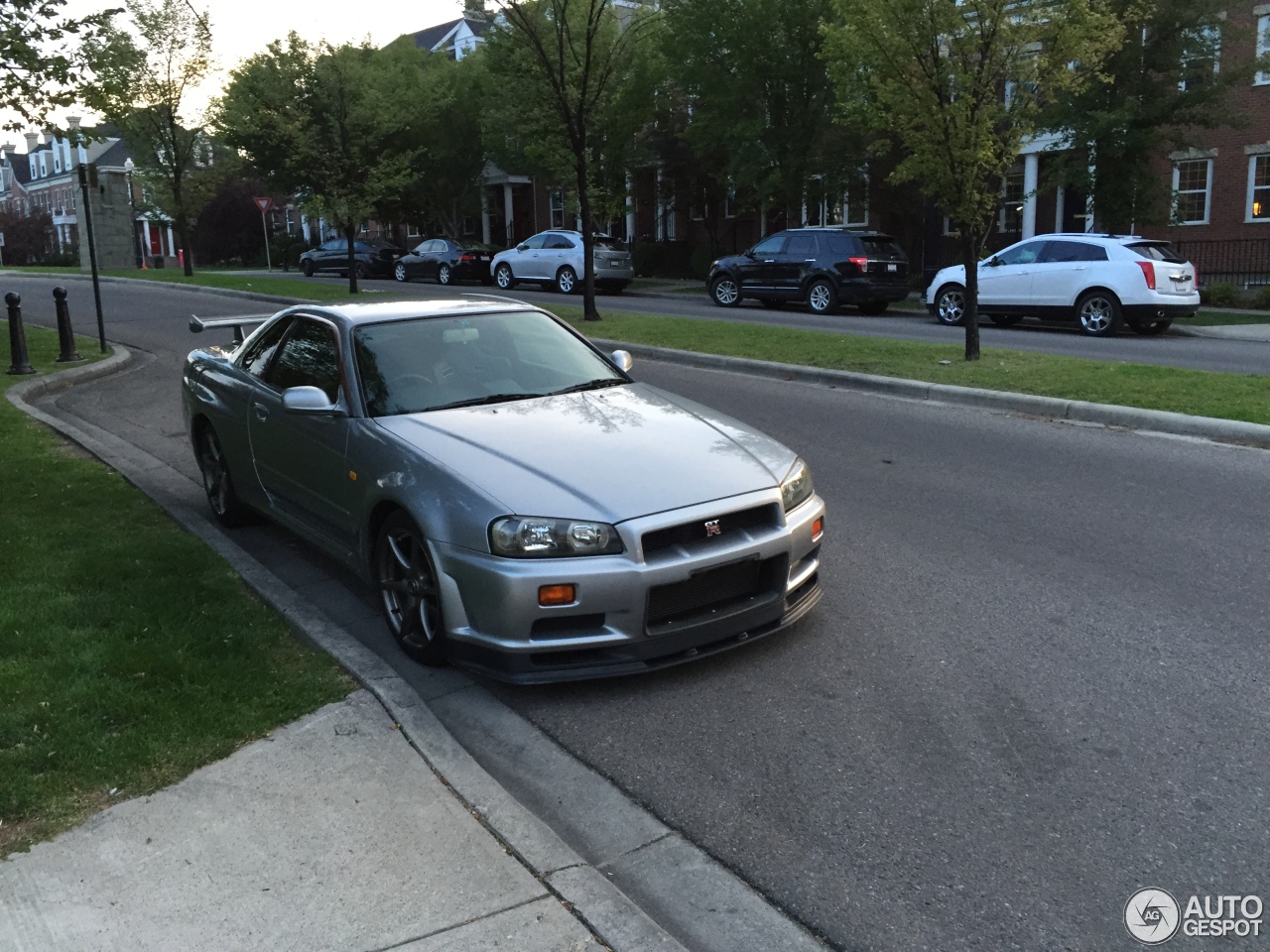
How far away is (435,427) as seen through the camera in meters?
5.09

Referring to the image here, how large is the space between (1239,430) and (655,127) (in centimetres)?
2836

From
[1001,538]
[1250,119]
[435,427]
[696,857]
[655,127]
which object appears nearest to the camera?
[696,857]

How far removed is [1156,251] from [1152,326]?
1224 millimetres

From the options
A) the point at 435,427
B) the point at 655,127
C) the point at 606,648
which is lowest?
the point at 606,648

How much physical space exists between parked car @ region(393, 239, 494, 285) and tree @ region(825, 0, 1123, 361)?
21.3 meters

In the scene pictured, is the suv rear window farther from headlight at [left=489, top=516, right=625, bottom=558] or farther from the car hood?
headlight at [left=489, top=516, right=625, bottom=558]

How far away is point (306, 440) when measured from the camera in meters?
5.74

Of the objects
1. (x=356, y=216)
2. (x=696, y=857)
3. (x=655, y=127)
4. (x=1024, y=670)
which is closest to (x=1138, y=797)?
(x=1024, y=670)

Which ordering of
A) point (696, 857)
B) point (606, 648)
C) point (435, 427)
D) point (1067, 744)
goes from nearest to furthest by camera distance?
point (696, 857) → point (1067, 744) → point (606, 648) → point (435, 427)

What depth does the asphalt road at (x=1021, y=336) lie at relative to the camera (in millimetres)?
14852

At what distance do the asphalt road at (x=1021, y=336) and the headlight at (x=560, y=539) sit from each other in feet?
37.0

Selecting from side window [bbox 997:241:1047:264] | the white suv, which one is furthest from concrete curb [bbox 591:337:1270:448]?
side window [bbox 997:241:1047:264]

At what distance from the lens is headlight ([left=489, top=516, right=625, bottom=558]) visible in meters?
4.30

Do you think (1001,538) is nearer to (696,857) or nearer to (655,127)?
(696,857)
